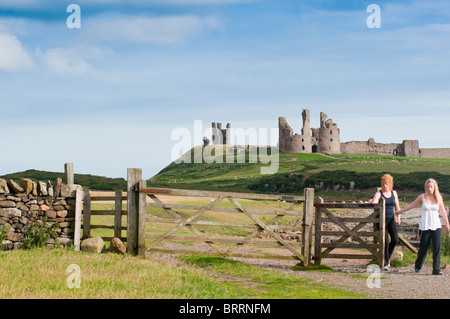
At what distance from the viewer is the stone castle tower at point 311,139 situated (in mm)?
129500

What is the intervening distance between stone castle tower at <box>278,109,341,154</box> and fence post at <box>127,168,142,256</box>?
116 m

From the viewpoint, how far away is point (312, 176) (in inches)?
3054

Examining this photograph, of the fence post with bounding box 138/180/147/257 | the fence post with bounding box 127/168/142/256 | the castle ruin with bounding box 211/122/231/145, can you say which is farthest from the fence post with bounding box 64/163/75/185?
the castle ruin with bounding box 211/122/231/145

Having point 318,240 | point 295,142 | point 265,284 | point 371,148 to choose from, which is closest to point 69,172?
point 265,284

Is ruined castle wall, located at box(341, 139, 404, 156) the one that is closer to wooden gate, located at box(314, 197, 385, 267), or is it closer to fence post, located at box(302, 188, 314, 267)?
wooden gate, located at box(314, 197, 385, 267)

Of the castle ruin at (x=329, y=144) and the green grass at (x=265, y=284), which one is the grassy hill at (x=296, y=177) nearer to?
the castle ruin at (x=329, y=144)

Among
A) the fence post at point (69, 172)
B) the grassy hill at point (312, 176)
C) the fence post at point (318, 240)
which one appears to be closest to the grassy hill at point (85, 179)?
the grassy hill at point (312, 176)

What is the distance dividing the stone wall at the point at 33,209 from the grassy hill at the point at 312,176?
144 feet

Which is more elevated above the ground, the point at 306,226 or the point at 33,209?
the point at 33,209

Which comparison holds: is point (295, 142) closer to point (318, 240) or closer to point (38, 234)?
point (318, 240)

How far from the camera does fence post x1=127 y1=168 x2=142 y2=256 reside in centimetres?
1592

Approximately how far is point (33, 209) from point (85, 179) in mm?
41905

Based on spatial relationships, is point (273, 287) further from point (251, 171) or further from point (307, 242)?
point (251, 171)
